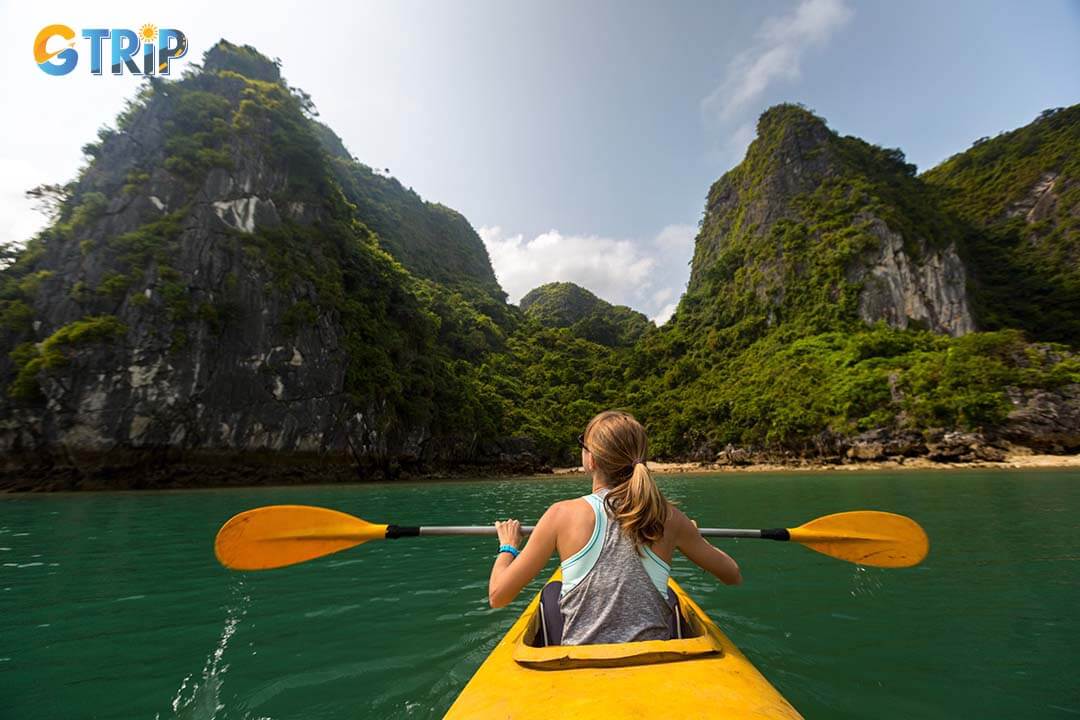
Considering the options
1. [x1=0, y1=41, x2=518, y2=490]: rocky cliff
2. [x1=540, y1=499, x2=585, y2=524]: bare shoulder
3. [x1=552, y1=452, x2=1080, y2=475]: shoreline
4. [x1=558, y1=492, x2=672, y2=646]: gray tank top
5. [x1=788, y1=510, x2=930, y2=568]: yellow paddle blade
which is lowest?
[x1=552, y1=452, x2=1080, y2=475]: shoreline

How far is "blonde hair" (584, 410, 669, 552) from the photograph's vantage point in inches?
68.2

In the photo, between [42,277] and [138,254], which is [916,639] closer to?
[138,254]

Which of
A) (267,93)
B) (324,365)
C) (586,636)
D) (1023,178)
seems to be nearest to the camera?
(586,636)

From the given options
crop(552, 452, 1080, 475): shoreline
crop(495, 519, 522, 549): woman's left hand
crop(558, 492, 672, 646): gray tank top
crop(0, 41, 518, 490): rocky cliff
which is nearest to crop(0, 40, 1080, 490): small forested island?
crop(0, 41, 518, 490): rocky cliff

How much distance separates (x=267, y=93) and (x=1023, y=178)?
90142 millimetres

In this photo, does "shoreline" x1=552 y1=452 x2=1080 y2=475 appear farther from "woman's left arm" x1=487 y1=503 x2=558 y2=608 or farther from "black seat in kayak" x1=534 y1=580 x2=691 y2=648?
"woman's left arm" x1=487 y1=503 x2=558 y2=608

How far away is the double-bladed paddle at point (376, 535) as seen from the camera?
11.6 ft

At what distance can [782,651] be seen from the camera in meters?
3.30

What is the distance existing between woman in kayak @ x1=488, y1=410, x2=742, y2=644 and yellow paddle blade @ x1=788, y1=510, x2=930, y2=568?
2477 mm

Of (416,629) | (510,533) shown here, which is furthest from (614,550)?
(416,629)

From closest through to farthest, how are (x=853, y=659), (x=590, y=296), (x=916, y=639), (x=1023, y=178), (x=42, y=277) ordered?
(x=853, y=659) < (x=916, y=639) < (x=42, y=277) < (x=1023, y=178) < (x=590, y=296)

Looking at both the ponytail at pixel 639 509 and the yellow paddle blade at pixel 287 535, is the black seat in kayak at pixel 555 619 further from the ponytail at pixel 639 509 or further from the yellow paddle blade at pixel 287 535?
the yellow paddle blade at pixel 287 535

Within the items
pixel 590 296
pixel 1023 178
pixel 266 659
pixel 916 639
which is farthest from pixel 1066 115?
pixel 266 659

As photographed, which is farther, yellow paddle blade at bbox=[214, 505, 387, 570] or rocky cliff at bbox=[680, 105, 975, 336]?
rocky cliff at bbox=[680, 105, 975, 336]
